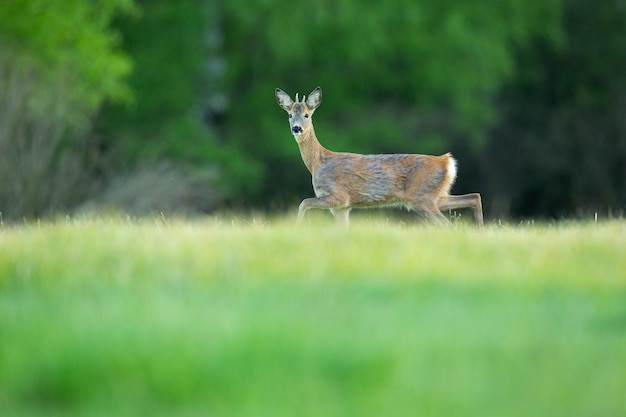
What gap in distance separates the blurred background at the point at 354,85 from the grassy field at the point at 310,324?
37.2 ft

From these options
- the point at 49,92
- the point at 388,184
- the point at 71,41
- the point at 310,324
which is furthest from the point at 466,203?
the point at 71,41

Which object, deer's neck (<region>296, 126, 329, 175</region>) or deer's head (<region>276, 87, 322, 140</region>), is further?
deer's neck (<region>296, 126, 329, 175</region>)

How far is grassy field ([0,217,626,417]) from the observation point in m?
4.59

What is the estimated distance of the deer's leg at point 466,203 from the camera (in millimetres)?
10750

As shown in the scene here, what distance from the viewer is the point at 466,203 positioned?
1093cm

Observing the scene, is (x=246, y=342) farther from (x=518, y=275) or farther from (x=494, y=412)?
(x=518, y=275)

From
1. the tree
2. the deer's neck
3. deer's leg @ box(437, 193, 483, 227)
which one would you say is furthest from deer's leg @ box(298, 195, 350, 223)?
the tree

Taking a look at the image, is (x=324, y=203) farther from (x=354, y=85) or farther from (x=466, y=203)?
(x=354, y=85)

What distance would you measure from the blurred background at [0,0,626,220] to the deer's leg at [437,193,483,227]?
7.95 meters

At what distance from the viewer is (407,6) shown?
22.5 m

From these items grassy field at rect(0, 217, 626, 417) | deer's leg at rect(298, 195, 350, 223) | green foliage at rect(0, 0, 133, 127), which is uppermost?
green foliage at rect(0, 0, 133, 127)

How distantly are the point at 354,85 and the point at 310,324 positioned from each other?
19.7 metres

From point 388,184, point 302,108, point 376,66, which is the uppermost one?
point 302,108

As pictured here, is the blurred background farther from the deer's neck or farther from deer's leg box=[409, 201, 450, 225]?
deer's leg box=[409, 201, 450, 225]
